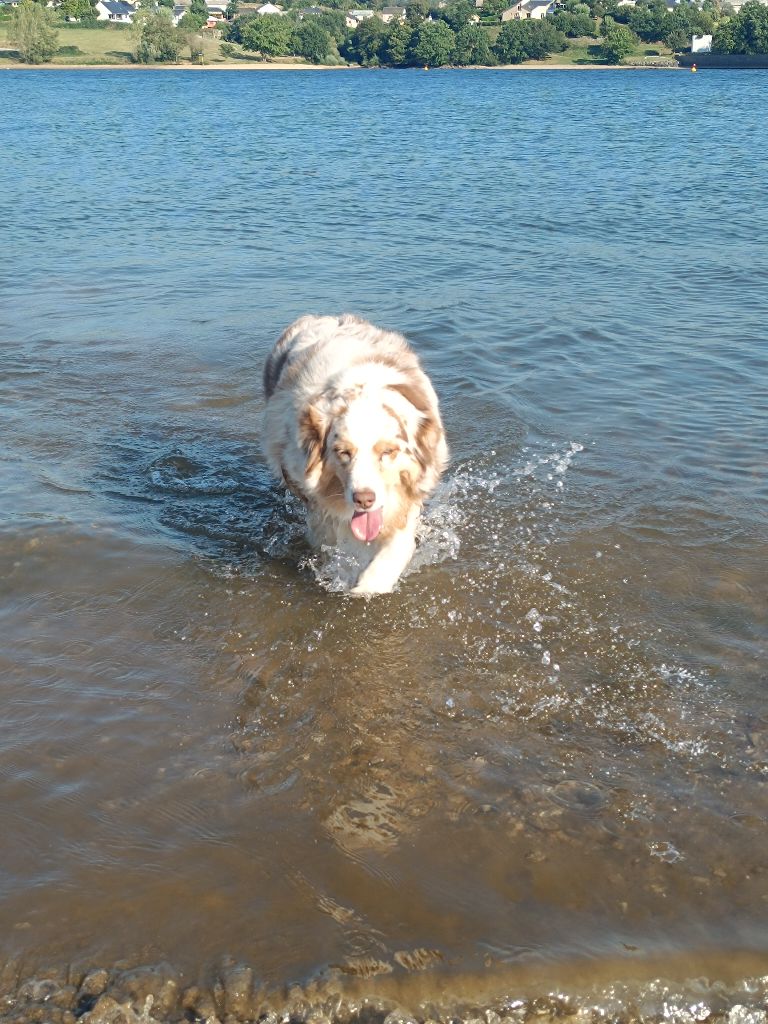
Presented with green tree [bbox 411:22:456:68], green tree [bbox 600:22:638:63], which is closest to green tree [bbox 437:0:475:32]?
green tree [bbox 411:22:456:68]

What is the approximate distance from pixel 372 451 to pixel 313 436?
16.7 inches

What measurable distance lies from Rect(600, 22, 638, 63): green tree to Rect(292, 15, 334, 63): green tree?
29.9 m

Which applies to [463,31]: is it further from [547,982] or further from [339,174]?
[547,982]

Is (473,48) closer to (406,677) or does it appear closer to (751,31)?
(751,31)

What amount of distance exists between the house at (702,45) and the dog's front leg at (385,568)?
107 metres

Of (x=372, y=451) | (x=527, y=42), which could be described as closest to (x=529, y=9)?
(x=527, y=42)

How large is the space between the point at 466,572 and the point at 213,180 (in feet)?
69.5

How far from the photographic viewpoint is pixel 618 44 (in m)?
100

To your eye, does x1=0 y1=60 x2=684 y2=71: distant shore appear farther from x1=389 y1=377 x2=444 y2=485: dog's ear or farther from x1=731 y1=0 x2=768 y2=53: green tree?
x1=389 y1=377 x2=444 y2=485: dog's ear

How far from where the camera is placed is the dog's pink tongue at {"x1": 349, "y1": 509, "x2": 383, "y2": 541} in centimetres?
582

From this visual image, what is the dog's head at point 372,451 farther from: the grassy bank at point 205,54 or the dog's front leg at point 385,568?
the grassy bank at point 205,54

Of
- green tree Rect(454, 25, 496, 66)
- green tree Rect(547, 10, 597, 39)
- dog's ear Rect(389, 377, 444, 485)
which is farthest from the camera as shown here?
green tree Rect(547, 10, 597, 39)

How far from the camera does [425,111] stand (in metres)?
47.9

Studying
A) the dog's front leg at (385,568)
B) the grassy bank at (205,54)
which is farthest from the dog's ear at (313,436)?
the grassy bank at (205,54)
